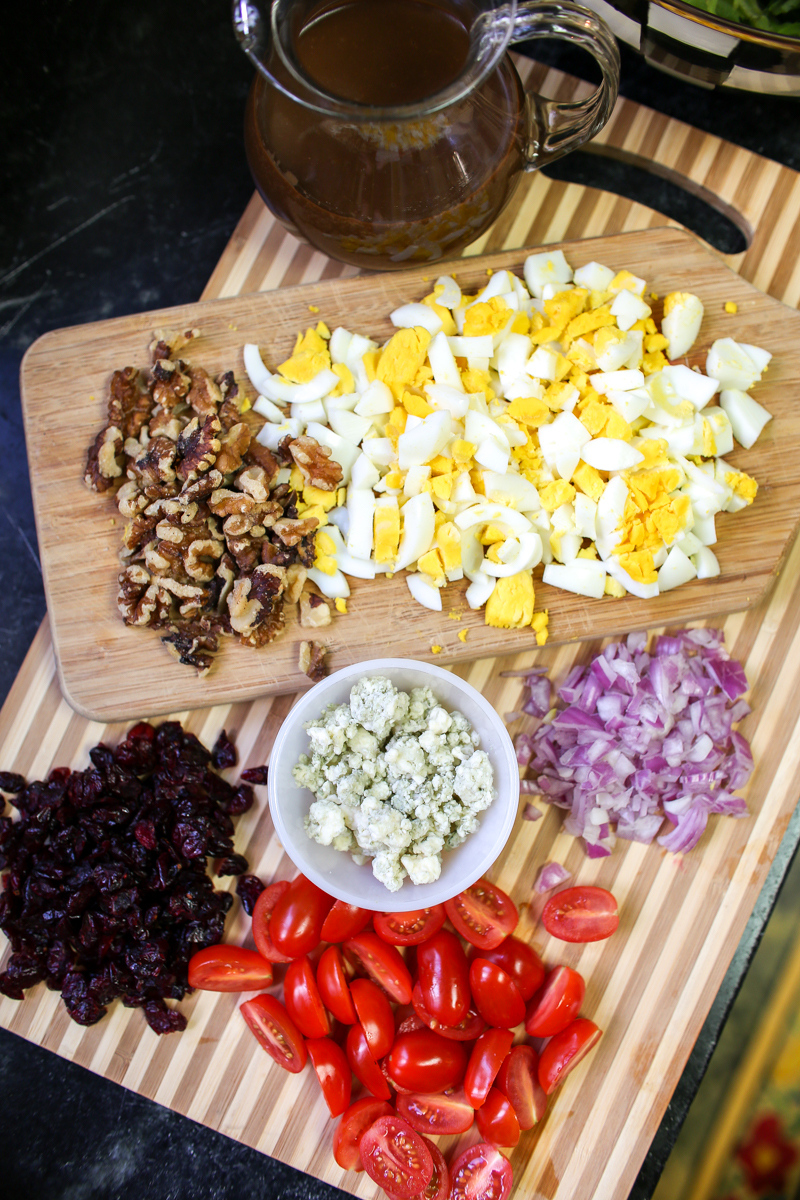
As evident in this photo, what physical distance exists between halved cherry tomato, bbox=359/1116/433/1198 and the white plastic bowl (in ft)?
1.54

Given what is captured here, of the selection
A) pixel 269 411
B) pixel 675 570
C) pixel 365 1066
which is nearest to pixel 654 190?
pixel 675 570

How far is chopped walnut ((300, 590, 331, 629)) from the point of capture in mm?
1673

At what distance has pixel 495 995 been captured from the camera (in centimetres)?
168

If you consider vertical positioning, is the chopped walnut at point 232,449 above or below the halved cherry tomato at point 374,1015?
above

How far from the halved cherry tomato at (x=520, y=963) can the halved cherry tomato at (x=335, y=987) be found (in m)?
0.28

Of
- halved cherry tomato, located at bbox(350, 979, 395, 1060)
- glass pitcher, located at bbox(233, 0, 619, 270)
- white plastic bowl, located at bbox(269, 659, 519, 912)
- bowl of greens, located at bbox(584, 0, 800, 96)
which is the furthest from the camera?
halved cherry tomato, located at bbox(350, 979, 395, 1060)

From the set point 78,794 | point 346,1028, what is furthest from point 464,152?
point 346,1028

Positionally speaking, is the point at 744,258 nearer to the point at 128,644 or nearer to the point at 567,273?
the point at 567,273

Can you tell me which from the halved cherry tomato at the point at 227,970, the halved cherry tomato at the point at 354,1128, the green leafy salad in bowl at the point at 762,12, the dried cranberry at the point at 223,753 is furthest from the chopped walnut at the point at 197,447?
the halved cherry tomato at the point at 354,1128

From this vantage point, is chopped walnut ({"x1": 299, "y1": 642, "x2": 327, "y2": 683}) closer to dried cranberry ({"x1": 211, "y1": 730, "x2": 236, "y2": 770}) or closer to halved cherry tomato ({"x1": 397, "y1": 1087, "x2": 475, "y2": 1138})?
dried cranberry ({"x1": 211, "y1": 730, "x2": 236, "y2": 770})

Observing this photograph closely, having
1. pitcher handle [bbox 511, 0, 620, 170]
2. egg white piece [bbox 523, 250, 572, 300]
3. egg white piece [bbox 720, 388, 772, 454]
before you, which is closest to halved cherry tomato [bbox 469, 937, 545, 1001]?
egg white piece [bbox 720, 388, 772, 454]

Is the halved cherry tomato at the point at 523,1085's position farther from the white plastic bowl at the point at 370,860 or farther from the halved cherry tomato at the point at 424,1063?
the white plastic bowl at the point at 370,860

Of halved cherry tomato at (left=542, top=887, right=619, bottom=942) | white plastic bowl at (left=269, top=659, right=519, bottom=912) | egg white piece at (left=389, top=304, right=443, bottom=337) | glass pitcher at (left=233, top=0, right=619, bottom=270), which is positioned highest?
glass pitcher at (left=233, top=0, right=619, bottom=270)

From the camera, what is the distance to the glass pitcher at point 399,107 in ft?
4.36
